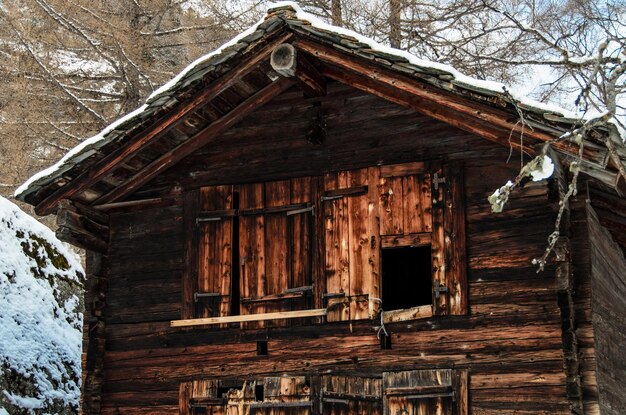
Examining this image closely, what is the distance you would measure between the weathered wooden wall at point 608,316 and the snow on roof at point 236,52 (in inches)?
74.3

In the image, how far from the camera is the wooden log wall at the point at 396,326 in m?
10.2

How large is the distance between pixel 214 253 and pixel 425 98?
3239mm

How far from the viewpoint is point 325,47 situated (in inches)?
429

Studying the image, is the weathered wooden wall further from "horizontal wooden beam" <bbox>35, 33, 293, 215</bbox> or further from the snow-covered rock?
the snow-covered rock

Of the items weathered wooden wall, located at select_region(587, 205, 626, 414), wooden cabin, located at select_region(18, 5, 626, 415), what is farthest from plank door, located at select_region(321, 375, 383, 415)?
weathered wooden wall, located at select_region(587, 205, 626, 414)

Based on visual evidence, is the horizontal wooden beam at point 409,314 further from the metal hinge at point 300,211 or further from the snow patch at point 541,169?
the snow patch at point 541,169

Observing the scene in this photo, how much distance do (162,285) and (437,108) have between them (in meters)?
4.00

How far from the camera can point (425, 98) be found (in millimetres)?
10492

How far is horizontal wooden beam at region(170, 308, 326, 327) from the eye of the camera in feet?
36.5

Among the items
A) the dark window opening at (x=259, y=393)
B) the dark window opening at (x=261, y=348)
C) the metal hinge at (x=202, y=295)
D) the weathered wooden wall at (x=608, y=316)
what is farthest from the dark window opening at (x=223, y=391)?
the weathered wooden wall at (x=608, y=316)

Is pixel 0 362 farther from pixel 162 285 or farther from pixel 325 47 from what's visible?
pixel 325 47

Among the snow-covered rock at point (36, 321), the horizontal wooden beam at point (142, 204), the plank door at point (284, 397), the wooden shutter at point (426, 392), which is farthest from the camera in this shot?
the snow-covered rock at point (36, 321)

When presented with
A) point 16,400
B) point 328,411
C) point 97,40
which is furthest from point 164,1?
point 328,411

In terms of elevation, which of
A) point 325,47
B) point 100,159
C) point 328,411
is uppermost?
point 325,47
